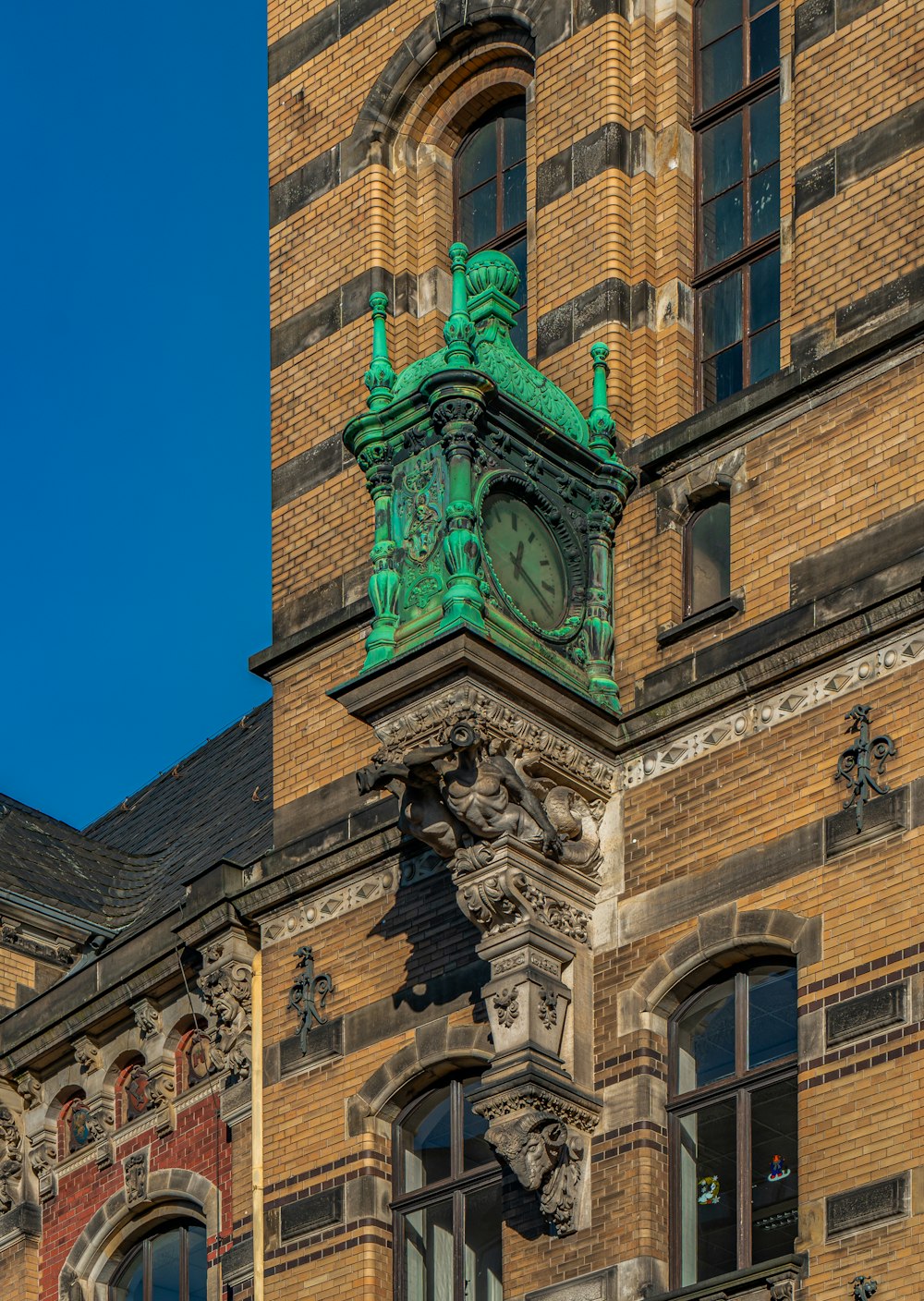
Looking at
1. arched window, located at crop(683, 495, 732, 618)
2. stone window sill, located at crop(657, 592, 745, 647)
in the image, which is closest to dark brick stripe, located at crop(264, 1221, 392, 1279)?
stone window sill, located at crop(657, 592, 745, 647)

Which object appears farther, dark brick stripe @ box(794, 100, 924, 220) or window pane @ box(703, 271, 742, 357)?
window pane @ box(703, 271, 742, 357)

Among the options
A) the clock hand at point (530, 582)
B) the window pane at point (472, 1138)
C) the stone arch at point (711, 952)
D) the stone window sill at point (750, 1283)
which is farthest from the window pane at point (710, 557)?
the stone window sill at point (750, 1283)

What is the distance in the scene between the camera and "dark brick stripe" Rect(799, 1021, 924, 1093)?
18.5m

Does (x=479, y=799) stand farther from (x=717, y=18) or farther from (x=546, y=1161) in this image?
(x=717, y=18)

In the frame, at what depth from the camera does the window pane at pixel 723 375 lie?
22031 mm

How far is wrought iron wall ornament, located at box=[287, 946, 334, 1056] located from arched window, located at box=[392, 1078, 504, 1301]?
1016 mm

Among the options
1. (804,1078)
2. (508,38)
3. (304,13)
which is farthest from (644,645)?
(304,13)

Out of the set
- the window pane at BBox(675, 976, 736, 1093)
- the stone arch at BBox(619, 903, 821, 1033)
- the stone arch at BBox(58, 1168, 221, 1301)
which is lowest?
the window pane at BBox(675, 976, 736, 1093)

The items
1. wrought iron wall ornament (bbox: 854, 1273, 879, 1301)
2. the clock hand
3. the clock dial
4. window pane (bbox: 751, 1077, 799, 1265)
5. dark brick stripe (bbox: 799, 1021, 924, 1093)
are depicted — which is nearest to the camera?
wrought iron wall ornament (bbox: 854, 1273, 879, 1301)

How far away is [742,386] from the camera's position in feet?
72.0

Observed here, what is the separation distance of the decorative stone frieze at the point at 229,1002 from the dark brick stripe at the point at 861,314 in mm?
5323

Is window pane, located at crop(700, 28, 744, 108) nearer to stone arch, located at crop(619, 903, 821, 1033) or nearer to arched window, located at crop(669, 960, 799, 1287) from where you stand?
stone arch, located at crop(619, 903, 821, 1033)

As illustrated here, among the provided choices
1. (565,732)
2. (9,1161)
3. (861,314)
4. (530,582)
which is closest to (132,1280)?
(9,1161)

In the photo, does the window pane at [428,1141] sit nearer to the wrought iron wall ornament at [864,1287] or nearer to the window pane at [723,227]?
the wrought iron wall ornament at [864,1287]
